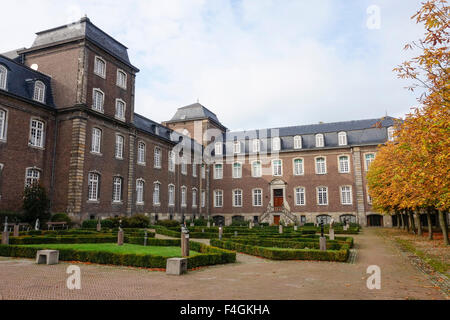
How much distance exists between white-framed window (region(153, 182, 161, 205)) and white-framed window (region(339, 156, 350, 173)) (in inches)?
771

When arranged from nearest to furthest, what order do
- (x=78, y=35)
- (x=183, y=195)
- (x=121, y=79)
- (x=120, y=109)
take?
(x=78, y=35) → (x=120, y=109) → (x=121, y=79) → (x=183, y=195)

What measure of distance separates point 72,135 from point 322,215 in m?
26.4

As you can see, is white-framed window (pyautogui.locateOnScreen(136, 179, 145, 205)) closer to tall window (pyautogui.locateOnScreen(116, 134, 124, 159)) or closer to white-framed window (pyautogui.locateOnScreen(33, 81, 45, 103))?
tall window (pyautogui.locateOnScreen(116, 134, 124, 159))

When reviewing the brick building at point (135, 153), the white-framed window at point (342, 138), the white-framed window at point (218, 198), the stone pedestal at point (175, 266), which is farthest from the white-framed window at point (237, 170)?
the stone pedestal at point (175, 266)

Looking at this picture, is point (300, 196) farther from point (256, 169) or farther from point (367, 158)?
point (367, 158)

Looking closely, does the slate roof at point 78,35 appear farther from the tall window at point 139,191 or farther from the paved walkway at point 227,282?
the paved walkway at point 227,282

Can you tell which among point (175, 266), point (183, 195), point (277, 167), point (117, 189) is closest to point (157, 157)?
point (183, 195)

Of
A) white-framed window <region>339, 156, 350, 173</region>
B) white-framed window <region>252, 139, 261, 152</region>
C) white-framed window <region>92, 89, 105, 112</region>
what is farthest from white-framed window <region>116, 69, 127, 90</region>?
white-framed window <region>339, 156, 350, 173</region>

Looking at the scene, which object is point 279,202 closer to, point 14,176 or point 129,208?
point 129,208

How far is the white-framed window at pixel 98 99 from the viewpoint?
933 inches

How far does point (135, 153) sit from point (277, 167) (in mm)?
17553

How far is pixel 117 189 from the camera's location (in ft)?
84.1
